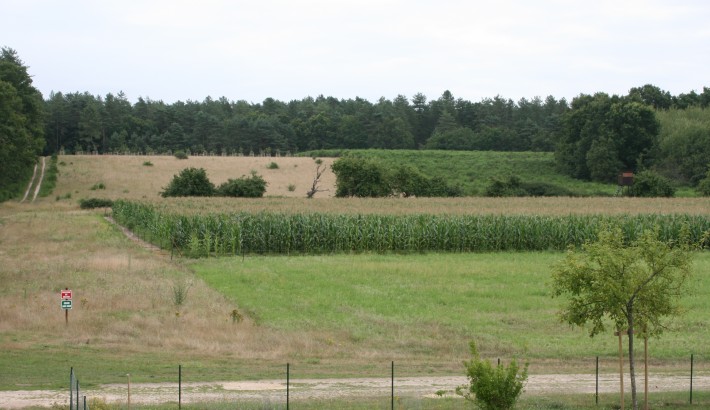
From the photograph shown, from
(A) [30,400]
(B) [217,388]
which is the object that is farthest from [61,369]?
(B) [217,388]

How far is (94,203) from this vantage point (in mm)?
76000

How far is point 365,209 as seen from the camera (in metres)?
58.6

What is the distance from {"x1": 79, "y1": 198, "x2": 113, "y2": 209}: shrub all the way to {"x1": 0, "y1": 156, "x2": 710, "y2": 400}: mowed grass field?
2731 cm

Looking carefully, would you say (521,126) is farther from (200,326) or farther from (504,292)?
(200,326)

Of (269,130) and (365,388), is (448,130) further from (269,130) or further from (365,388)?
(365,388)

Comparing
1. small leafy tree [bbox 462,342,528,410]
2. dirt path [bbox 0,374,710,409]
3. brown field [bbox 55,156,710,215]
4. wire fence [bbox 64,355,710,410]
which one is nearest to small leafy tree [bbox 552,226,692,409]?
wire fence [bbox 64,355,710,410]

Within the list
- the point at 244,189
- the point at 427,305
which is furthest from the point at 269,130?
the point at 427,305

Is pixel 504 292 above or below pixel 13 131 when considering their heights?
below

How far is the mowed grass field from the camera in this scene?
2105cm

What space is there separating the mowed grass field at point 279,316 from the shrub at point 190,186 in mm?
30293

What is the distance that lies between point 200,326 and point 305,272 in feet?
41.5

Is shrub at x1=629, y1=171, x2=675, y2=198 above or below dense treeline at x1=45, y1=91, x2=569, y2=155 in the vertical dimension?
below

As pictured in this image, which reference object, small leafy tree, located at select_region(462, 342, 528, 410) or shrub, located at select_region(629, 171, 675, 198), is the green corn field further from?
small leafy tree, located at select_region(462, 342, 528, 410)

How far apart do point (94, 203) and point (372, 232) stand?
38.7m
